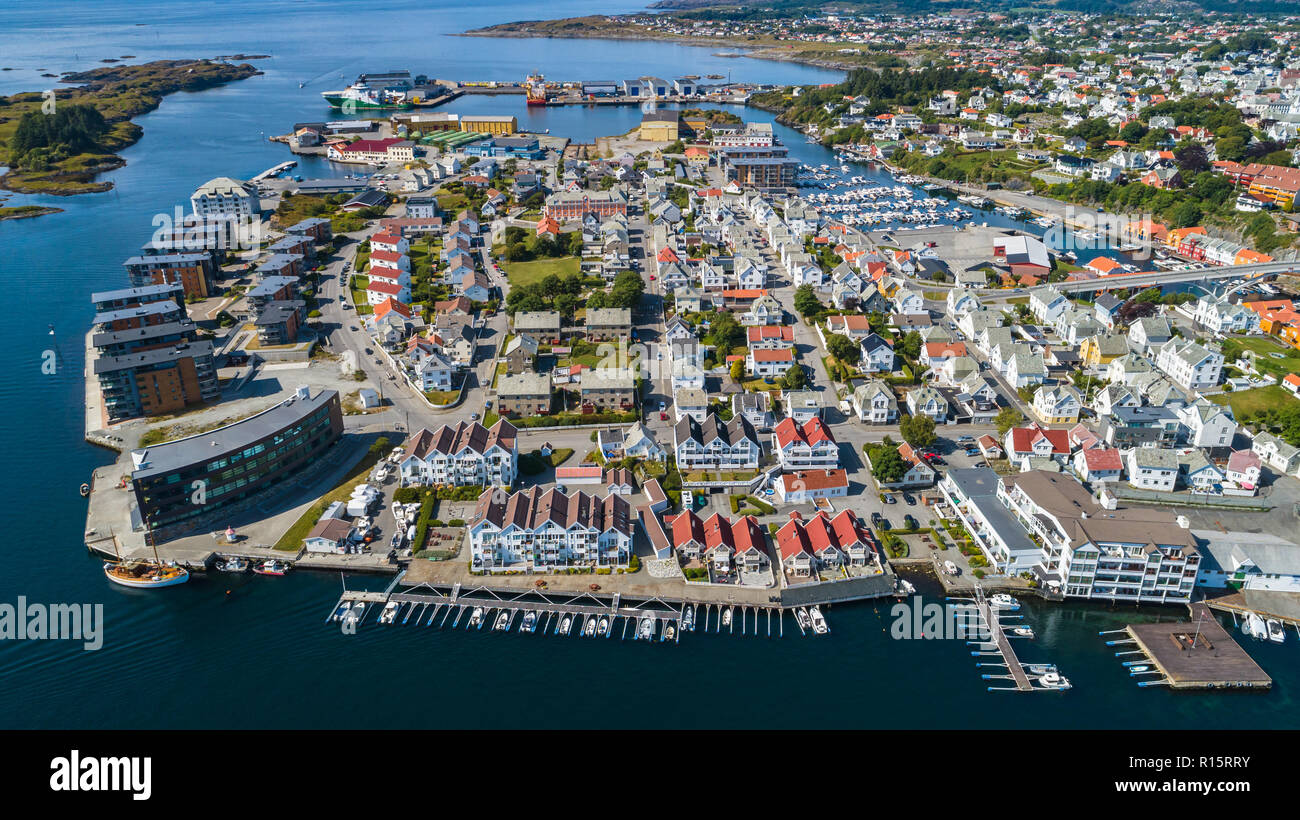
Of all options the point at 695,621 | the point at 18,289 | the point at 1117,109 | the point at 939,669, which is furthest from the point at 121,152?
the point at 1117,109

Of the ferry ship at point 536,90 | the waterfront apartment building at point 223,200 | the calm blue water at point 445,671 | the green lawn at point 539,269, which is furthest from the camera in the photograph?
the ferry ship at point 536,90

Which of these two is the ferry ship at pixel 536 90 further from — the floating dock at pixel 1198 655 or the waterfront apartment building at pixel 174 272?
the floating dock at pixel 1198 655

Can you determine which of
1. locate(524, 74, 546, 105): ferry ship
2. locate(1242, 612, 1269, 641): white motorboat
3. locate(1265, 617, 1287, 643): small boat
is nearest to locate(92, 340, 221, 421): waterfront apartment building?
locate(1242, 612, 1269, 641): white motorboat

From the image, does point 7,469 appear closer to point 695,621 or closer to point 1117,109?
point 695,621

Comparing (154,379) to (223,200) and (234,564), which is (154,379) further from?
(223,200)

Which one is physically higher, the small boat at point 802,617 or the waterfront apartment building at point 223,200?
the waterfront apartment building at point 223,200

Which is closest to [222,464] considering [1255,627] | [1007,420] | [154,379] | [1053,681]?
[154,379]

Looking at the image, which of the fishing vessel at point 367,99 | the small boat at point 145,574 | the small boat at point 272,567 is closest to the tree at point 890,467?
the small boat at point 272,567
